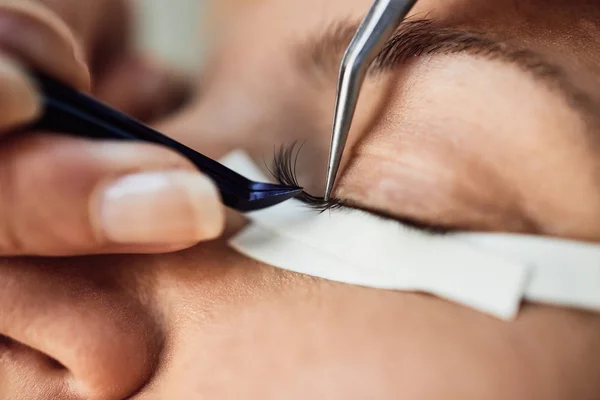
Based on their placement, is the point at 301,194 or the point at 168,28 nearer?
the point at 301,194

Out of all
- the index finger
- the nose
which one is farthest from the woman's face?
the index finger

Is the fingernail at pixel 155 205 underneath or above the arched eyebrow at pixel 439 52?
underneath

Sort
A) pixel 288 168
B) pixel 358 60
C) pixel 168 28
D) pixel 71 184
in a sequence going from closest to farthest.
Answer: pixel 71 184 < pixel 358 60 < pixel 288 168 < pixel 168 28

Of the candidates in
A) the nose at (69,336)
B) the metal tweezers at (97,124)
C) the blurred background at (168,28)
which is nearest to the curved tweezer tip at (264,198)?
the metal tweezers at (97,124)

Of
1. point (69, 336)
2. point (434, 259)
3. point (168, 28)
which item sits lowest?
point (69, 336)

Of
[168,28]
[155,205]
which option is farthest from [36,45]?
[168,28]

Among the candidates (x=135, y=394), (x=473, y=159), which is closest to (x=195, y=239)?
(x=135, y=394)

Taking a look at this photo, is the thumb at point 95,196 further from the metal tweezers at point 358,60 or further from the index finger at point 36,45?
the metal tweezers at point 358,60

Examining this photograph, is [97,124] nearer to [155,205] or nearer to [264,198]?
[155,205]
